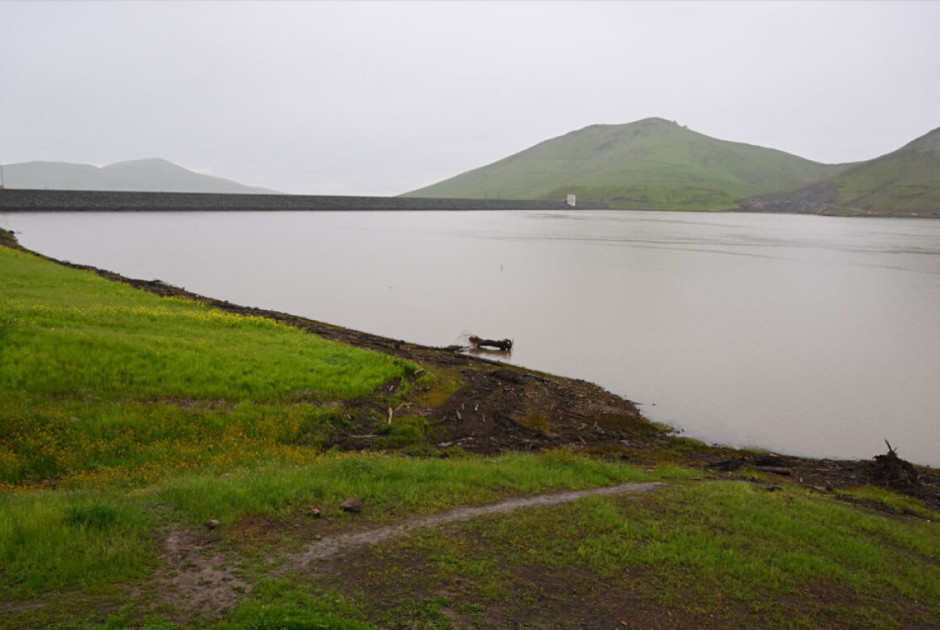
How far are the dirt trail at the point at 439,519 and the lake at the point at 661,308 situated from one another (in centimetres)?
729

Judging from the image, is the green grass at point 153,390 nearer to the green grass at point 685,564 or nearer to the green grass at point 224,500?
the green grass at point 224,500

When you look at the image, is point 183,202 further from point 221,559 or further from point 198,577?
point 198,577

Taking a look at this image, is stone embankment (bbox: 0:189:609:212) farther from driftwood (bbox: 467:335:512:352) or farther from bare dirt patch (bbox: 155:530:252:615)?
bare dirt patch (bbox: 155:530:252:615)

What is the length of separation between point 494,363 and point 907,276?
4692cm

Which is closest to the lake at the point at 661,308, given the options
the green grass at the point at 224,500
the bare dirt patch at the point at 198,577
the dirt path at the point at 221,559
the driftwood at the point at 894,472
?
the driftwood at the point at 894,472

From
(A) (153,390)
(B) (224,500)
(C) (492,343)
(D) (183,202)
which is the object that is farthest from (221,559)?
(D) (183,202)

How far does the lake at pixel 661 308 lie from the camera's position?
1945 cm

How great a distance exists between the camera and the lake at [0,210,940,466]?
766 inches

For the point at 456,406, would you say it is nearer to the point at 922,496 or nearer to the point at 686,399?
the point at 686,399

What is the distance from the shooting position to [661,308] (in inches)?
1403

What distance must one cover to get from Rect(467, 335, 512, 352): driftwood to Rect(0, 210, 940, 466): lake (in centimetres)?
56

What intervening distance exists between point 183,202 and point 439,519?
408ft

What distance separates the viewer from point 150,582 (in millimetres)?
6867

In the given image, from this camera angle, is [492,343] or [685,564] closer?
[685,564]
